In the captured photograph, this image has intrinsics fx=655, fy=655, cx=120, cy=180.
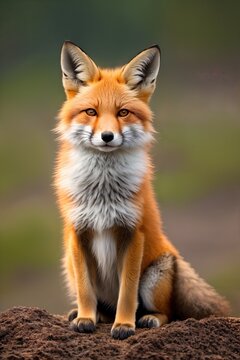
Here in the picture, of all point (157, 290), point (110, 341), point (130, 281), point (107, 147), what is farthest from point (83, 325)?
point (107, 147)

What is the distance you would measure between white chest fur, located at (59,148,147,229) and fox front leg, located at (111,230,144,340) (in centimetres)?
11

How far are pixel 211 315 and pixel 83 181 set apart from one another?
1.00m

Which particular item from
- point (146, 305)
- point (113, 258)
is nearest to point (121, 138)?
point (113, 258)

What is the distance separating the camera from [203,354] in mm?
3027

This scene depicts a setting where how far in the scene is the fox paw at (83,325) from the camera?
10.6 feet

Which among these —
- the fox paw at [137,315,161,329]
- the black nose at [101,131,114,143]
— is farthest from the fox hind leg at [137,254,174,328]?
the black nose at [101,131,114,143]

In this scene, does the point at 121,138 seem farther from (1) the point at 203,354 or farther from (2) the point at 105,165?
(1) the point at 203,354

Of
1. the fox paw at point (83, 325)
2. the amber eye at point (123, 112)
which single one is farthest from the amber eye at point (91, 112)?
the fox paw at point (83, 325)

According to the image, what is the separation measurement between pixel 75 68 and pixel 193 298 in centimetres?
136

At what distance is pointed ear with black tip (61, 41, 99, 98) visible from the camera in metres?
3.26

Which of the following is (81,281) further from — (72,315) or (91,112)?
(91,112)

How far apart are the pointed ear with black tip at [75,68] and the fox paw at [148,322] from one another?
1.22 metres

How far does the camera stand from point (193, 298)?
3.49m

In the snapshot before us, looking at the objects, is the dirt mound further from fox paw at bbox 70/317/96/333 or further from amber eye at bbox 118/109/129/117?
amber eye at bbox 118/109/129/117
